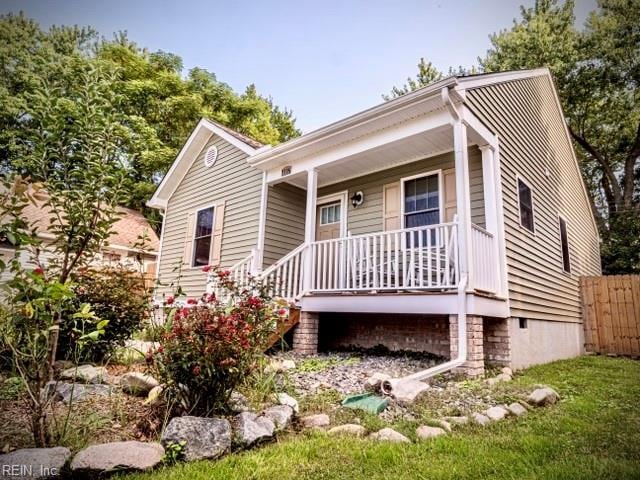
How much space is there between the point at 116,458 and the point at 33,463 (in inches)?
14.5

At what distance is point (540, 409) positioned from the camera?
3701mm

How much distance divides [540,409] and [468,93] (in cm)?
422

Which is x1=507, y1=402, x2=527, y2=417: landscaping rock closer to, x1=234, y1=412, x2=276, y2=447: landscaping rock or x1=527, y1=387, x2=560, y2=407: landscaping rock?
x1=527, y1=387, x2=560, y2=407: landscaping rock

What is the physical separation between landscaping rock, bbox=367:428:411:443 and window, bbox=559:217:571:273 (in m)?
8.08

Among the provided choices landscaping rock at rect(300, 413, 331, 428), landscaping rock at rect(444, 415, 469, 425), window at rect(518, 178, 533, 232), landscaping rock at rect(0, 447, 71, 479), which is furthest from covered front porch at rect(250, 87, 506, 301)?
landscaping rock at rect(0, 447, 71, 479)

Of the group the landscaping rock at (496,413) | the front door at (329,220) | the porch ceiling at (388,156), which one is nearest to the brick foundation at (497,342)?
the landscaping rock at (496,413)

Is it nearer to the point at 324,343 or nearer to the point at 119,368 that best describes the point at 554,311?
the point at 324,343

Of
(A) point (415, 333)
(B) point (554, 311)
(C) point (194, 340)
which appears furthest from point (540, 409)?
(B) point (554, 311)

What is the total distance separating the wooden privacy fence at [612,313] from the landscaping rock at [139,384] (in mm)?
10211

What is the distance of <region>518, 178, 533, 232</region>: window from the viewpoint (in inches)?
271

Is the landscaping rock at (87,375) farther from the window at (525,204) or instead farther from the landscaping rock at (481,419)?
the window at (525,204)

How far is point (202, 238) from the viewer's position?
31.0 ft

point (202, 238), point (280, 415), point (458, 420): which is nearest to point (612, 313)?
point (458, 420)

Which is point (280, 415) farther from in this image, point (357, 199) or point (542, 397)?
point (357, 199)
